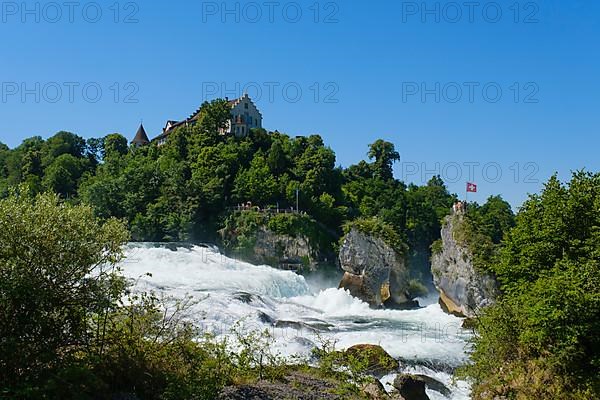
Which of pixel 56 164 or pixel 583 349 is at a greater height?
pixel 56 164

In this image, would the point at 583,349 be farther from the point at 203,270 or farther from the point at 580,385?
the point at 203,270

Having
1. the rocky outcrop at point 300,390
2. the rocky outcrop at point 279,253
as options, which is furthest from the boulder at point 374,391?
A: the rocky outcrop at point 279,253

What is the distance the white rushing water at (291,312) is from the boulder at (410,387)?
5.53 feet

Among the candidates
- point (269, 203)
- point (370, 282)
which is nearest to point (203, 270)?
point (370, 282)

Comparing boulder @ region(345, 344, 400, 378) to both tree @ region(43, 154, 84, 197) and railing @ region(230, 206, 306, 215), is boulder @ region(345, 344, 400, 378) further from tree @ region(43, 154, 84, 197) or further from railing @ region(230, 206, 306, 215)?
tree @ region(43, 154, 84, 197)

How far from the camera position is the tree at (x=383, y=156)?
238ft

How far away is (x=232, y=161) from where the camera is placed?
5169 cm

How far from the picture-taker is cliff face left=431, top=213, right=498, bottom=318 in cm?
2953

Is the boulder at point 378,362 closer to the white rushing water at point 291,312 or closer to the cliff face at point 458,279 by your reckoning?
the white rushing water at point 291,312

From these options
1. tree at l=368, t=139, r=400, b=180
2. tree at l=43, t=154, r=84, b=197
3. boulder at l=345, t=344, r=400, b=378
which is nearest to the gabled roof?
tree at l=43, t=154, r=84, b=197

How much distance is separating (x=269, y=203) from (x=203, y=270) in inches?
639

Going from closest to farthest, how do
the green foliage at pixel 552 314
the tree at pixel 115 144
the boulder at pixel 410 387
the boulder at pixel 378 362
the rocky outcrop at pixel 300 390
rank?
the rocky outcrop at pixel 300 390 < the green foliage at pixel 552 314 < the boulder at pixel 410 387 < the boulder at pixel 378 362 < the tree at pixel 115 144

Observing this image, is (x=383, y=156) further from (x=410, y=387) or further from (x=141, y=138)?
(x=410, y=387)

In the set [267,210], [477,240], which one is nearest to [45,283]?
[477,240]
